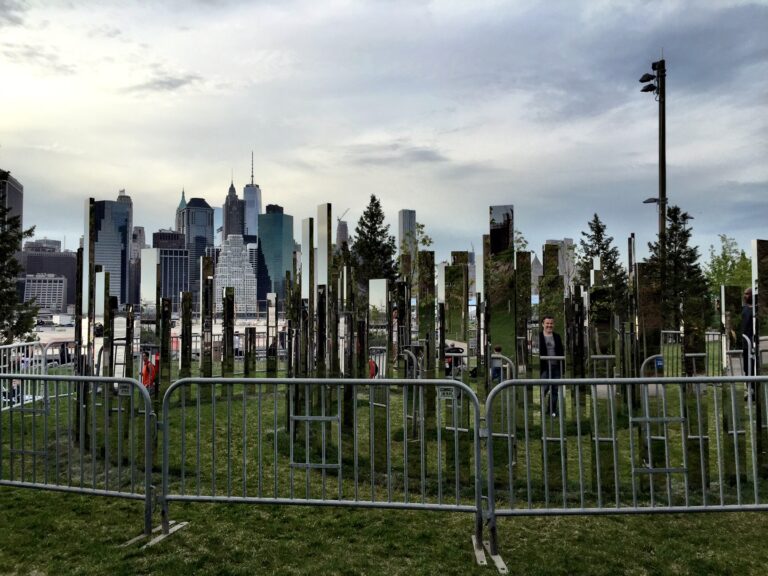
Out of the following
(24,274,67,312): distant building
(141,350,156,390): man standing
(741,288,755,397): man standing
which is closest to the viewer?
(741,288,755,397): man standing

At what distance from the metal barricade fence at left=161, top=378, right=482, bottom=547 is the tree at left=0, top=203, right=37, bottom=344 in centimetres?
1496

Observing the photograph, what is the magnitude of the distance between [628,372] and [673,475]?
68.5 inches

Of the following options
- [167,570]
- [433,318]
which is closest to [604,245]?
[433,318]

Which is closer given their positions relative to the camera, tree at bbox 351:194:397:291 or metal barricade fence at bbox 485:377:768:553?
metal barricade fence at bbox 485:377:768:553

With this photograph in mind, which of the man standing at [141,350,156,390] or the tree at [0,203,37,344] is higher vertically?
the tree at [0,203,37,344]

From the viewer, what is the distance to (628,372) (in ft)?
25.4

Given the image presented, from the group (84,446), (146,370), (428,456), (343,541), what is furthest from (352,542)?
(146,370)

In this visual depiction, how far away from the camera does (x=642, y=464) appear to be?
612 cm

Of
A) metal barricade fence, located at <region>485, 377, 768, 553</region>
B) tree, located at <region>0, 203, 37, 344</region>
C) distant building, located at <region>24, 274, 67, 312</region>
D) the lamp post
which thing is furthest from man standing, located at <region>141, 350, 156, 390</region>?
distant building, located at <region>24, 274, 67, 312</region>

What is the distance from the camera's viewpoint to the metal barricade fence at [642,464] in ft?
15.0

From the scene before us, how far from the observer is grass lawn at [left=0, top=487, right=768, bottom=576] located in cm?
411

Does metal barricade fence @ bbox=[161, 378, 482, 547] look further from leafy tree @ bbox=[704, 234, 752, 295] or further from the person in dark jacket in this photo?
leafy tree @ bbox=[704, 234, 752, 295]

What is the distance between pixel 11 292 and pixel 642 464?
22.2 meters

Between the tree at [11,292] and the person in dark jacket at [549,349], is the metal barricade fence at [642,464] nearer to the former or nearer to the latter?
the person in dark jacket at [549,349]
